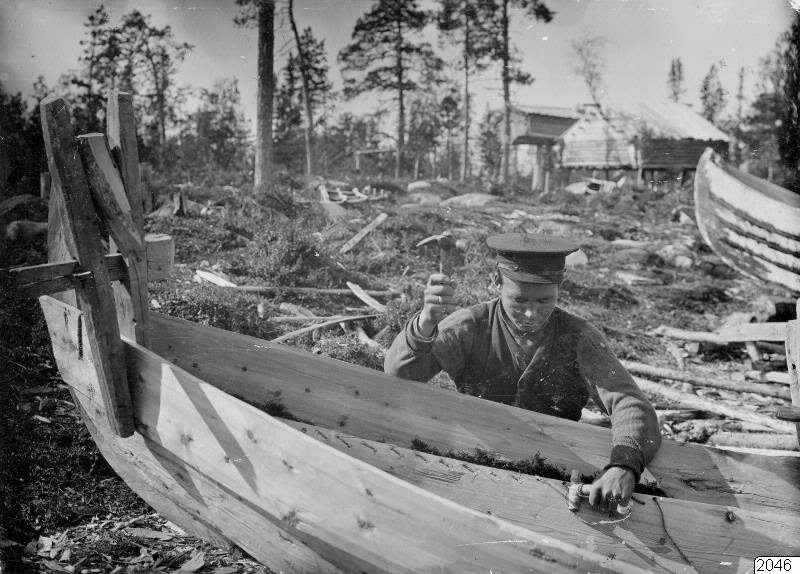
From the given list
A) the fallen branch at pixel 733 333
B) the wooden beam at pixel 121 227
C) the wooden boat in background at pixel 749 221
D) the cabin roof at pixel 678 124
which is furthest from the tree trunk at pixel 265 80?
the wooden boat in background at pixel 749 221

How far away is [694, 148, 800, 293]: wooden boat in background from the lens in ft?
17.6

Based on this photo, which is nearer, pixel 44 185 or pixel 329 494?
pixel 329 494

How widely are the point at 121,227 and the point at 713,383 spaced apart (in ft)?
12.9

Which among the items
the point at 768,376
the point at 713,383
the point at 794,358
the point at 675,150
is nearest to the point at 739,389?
the point at 713,383

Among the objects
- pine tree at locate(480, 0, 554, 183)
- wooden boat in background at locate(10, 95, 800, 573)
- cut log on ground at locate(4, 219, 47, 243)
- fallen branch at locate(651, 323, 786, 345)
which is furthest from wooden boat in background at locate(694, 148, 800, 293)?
cut log on ground at locate(4, 219, 47, 243)

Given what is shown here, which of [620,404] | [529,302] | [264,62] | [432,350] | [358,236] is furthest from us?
[358,236]

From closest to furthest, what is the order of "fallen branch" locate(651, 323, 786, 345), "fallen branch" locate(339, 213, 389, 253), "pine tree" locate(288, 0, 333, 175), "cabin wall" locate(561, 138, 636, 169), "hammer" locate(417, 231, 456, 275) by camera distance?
"pine tree" locate(288, 0, 333, 175)
"hammer" locate(417, 231, 456, 275)
"fallen branch" locate(651, 323, 786, 345)
"fallen branch" locate(339, 213, 389, 253)
"cabin wall" locate(561, 138, 636, 169)

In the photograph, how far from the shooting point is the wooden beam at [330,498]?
4.81 ft

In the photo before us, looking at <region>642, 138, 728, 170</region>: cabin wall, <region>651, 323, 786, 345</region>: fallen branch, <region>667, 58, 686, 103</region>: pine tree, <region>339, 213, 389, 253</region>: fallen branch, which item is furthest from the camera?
<region>642, 138, 728, 170</region>: cabin wall

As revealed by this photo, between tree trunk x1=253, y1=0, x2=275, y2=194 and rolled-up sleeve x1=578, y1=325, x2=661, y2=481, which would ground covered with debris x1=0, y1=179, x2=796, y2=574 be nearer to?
tree trunk x1=253, y1=0, x2=275, y2=194

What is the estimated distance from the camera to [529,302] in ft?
8.30

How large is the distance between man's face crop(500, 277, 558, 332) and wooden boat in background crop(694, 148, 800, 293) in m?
4.10

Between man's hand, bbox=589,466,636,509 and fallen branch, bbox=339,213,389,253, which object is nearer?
man's hand, bbox=589,466,636,509

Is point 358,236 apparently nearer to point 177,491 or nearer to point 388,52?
point 388,52
